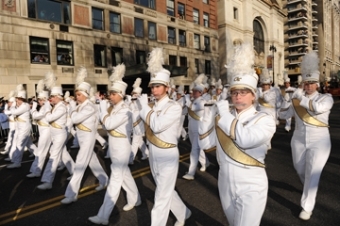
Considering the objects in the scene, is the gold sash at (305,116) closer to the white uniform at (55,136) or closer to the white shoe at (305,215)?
the white shoe at (305,215)

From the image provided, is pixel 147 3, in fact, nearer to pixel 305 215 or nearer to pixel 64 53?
pixel 64 53

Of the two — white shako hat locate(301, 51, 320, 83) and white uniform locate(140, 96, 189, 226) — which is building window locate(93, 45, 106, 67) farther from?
white uniform locate(140, 96, 189, 226)

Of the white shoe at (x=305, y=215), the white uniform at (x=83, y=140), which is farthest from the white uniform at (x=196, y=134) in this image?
the white shoe at (x=305, y=215)

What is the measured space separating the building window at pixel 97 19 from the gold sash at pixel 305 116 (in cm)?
2086

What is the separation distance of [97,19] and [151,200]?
2095cm

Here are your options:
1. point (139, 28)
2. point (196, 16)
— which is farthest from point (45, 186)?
point (196, 16)

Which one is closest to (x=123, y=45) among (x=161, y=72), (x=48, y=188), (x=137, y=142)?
(x=137, y=142)

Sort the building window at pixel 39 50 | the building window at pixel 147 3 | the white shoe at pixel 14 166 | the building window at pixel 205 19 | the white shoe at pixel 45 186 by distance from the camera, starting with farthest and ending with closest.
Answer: the building window at pixel 205 19 → the building window at pixel 147 3 → the building window at pixel 39 50 → the white shoe at pixel 14 166 → the white shoe at pixel 45 186

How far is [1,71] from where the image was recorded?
17.5 meters

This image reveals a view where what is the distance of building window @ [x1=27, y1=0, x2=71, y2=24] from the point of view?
19047 millimetres

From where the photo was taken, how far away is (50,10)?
20.0 meters

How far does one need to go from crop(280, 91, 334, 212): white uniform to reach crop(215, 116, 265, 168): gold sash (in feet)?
6.60

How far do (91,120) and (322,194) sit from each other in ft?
14.3

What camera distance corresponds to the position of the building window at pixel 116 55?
24.0 metres
